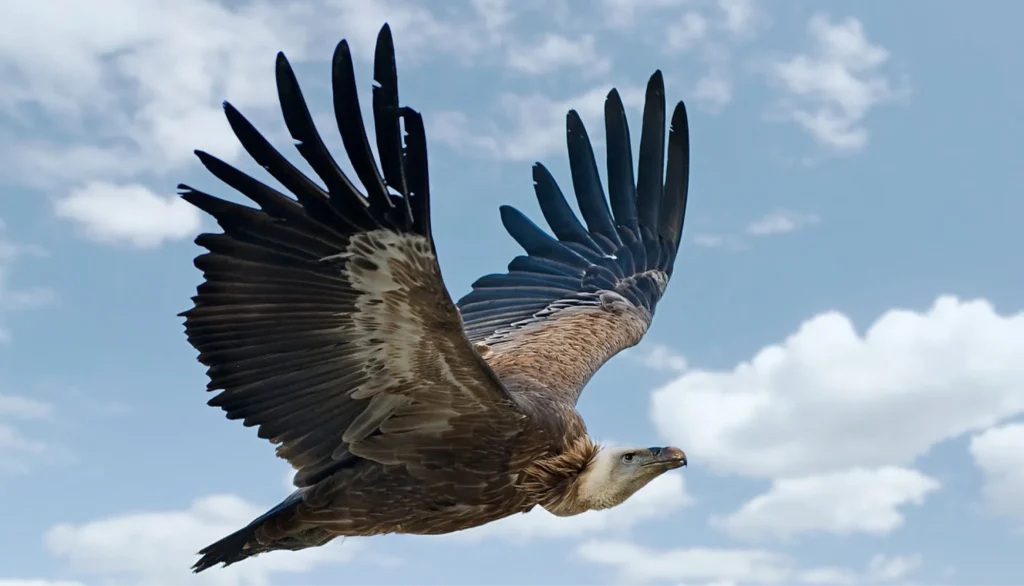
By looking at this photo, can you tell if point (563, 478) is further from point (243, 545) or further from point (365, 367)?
point (243, 545)

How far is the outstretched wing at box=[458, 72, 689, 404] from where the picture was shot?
9.71 meters

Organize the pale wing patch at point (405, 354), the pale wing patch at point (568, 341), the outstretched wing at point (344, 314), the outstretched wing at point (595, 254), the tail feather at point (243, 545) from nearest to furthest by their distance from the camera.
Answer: the outstretched wing at point (344, 314), the pale wing patch at point (405, 354), the tail feather at point (243, 545), the pale wing patch at point (568, 341), the outstretched wing at point (595, 254)

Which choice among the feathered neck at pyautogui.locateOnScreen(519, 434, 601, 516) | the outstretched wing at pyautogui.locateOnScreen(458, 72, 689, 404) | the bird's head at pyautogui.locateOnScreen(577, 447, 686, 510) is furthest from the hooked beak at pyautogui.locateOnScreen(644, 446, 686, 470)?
the outstretched wing at pyautogui.locateOnScreen(458, 72, 689, 404)

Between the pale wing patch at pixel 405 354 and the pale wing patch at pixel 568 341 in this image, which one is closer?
the pale wing patch at pixel 405 354

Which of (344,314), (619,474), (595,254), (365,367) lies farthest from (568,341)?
(344,314)

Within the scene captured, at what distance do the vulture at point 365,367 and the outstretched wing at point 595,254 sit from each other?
51.7 inches

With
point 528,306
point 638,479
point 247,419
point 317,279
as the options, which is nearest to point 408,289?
point 317,279

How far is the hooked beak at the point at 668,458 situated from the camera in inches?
283

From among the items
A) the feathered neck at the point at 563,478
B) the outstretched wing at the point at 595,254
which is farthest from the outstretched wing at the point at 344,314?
the outstretched wing at the point at 595,254

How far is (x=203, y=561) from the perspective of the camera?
278 inches

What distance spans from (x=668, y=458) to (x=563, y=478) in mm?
640

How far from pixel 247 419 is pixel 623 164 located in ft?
16.3

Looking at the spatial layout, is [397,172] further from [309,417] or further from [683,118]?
[683,118]

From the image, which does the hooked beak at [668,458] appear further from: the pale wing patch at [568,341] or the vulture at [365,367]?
the pale wing patch at [568,341]
